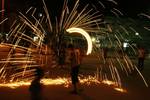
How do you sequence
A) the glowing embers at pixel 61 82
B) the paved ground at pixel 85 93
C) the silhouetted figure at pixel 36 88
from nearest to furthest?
the silhouetted figure at pixel 36 88 → the paved ground at pixel 85 93 → the glowing embers at pixel 61 82

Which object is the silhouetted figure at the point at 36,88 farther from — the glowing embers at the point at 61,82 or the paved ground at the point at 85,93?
the glowing embers at the point at 61,82

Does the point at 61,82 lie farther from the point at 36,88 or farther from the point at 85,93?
the point at 36,88

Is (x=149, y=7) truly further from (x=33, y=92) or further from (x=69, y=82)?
(x=33, y=92)

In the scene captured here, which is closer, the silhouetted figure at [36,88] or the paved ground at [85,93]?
the silhouetted figure at [36,88]

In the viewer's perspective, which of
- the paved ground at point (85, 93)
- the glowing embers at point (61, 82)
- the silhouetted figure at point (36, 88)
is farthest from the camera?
the glowing embers at point (61, 82)

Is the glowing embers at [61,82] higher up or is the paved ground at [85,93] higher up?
the glowing embers at [61,82]

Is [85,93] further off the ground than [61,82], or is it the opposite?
[61,82]

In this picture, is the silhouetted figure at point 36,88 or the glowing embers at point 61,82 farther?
the glowing embers at point 61,82

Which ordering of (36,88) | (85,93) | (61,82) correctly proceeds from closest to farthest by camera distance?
(36,88) → (85,93) → (61,82)

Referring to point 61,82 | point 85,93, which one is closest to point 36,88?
point 85,93

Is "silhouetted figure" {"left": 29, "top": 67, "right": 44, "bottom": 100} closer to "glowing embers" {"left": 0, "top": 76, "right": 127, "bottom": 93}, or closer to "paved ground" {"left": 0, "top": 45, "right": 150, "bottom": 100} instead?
"paved ground" {"left": 0, "top": 45, "right": 150, "bottom": 100}

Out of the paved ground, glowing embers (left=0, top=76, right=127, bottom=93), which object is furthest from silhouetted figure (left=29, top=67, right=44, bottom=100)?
glowing embers (left=0, top=76, right=127, bottom=93)

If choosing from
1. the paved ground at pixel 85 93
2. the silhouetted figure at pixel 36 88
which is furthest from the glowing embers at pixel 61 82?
the silhouetted figure at pixel 36 88

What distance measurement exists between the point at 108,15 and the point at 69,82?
1417 inches
